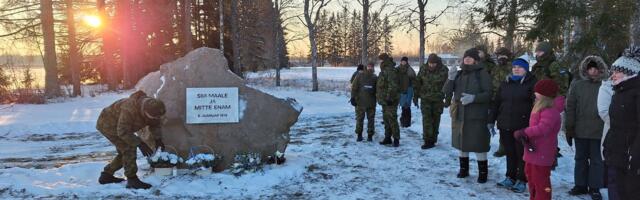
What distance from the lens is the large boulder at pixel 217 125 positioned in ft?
24.1

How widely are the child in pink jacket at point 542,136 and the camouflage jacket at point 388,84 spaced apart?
159 inches

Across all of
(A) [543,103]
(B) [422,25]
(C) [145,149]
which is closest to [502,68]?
(A) [543,103]

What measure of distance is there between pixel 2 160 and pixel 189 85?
4.28m

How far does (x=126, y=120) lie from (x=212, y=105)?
1.44 m

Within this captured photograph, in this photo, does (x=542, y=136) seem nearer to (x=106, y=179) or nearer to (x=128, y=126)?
(x=128, y=126)

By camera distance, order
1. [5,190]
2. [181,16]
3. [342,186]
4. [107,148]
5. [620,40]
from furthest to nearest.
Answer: [181,16] < [107,148] < [620,40] < [342,186] < [5,190]

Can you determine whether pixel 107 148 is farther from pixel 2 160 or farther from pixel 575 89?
pixel 575 89

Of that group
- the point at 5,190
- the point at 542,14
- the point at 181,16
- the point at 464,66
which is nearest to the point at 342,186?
the point at 464,66

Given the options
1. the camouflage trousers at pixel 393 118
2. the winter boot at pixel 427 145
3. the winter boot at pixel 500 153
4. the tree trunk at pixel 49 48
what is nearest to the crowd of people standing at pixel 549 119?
the winter boot at pixel 500 153

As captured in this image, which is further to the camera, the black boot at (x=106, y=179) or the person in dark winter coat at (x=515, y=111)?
the black boot at (x=106, y=179)

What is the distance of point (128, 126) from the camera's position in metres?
6.32

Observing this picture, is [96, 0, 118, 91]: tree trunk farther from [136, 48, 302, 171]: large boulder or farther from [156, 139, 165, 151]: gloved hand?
[156, 139, 165, 151]: gloved hand

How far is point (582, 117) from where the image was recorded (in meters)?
5.78

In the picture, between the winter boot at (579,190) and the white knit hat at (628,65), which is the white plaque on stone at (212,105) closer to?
the winter boot at (579,190)
